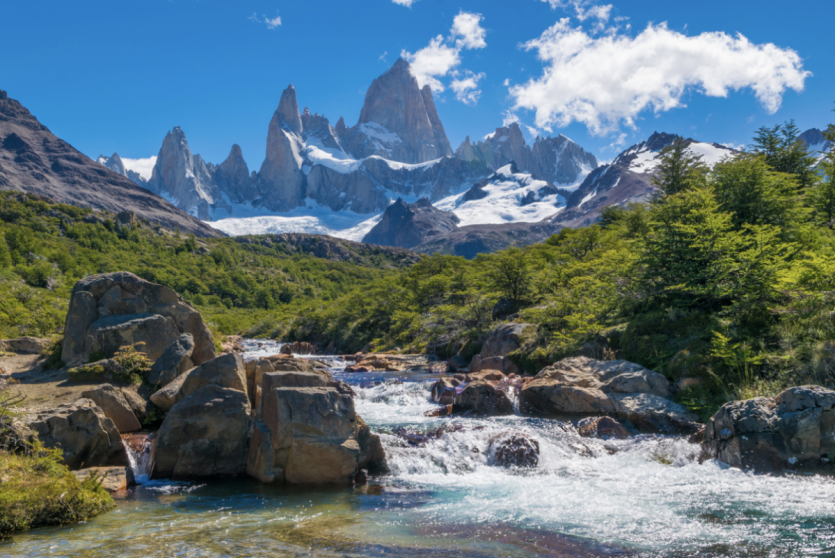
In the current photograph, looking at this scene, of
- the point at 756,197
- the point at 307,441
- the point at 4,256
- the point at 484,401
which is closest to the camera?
the point at 307,441

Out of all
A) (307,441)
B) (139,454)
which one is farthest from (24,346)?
(307,441)

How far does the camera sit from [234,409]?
12156mm

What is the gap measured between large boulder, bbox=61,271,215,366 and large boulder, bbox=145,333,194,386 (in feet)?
3.77

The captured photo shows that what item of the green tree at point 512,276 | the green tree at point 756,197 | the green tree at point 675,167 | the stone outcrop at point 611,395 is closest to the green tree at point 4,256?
the green tree at point 512,276

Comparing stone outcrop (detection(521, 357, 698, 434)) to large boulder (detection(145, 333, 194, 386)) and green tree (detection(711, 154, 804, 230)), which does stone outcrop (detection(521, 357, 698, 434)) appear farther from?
large boulder (detection(145, 333, 194, 386))

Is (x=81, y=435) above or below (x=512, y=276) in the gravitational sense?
below

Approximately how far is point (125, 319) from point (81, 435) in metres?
7.22

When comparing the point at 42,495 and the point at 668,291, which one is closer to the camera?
the point at 42,495

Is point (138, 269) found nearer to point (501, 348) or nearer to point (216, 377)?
point (501, 348)

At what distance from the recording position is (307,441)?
439 inches

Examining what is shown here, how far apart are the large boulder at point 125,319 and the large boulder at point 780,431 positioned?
17116 millimetres

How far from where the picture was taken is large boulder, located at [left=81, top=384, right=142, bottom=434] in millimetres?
13156

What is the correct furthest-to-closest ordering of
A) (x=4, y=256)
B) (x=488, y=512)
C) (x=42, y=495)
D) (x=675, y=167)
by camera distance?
1. (x=4, y=256)
2. (x=675, y=167)
3. (x=488, y=512)
4. (x=42, y=495)

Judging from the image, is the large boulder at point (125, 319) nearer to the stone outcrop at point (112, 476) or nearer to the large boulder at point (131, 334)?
the large boulder at point (131, 334)
